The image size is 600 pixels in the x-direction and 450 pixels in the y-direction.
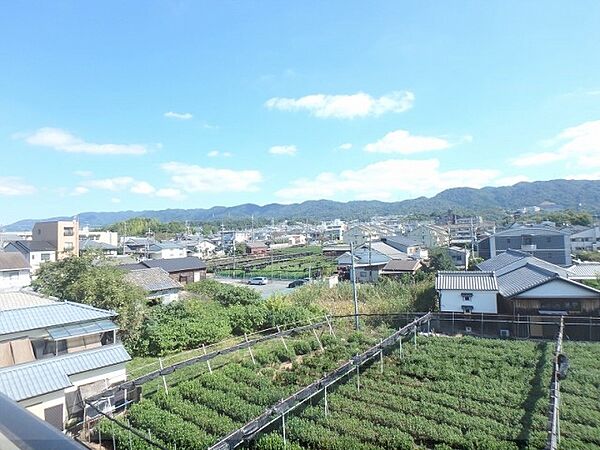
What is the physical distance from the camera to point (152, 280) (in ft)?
64.4

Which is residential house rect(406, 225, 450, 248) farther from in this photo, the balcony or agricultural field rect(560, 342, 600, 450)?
agricultural field rect(560, 342, 600, 450)

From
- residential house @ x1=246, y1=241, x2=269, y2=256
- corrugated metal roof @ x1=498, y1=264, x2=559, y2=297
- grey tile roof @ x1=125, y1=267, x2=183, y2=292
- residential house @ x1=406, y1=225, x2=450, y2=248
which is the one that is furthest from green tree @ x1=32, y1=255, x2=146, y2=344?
residential house @ x1=406, y1=225, x2=450, y2=248

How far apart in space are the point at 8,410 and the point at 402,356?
11010 millimetres

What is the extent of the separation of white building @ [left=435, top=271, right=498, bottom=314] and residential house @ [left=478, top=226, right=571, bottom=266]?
12775mm

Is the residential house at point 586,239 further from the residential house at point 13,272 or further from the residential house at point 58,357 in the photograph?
the residential house at point 13,272

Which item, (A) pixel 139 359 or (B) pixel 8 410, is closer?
(B) pixel 8 410

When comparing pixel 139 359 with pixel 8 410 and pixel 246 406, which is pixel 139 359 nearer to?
pixel 246 406

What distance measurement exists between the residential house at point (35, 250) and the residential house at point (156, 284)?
14.5m

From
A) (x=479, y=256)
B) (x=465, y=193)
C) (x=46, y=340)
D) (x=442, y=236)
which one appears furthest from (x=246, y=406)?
(x=465, y=193)

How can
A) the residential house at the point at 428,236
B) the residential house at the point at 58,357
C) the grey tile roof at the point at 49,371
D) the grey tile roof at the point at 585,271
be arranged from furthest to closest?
1. the residential house at the point at 428,236
2. the grey tile roof at the point at 585,271
3. the residential house at the point at 58,357
4. the grey tile roof at the point at 49,371

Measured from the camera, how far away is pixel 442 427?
7.01m

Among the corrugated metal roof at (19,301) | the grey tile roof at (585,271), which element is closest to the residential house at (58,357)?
the corrugated metal roof at (19,301)

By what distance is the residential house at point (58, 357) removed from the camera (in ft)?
24.5

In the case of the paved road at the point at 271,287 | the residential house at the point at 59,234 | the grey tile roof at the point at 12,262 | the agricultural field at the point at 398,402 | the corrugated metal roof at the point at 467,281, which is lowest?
the paved road at the point at 271,287
